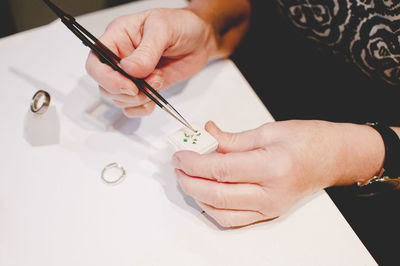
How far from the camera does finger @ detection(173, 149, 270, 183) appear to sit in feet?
1.83

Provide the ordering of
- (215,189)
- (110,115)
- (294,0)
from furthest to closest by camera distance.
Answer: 1. (294,0)
2. (110,115)
3. (215,189)

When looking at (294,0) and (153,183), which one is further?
(294,0)

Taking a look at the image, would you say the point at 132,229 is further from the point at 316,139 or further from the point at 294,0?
the point at 294,0

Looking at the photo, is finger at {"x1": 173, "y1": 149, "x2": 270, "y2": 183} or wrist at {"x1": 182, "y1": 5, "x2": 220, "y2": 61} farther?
wrist at {"x1": 182, "y1": 5, "x2": 220, "y2": 61}

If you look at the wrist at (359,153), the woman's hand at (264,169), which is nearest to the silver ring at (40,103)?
the woman's hand at (264,169)

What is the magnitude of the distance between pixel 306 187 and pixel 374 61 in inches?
17.8

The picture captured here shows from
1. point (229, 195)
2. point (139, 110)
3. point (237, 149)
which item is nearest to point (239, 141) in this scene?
point (237, 149)

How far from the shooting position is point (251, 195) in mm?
566

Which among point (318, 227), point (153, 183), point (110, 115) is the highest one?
point (110, 115)

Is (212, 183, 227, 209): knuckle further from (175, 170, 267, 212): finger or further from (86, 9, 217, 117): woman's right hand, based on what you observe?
(86, 9, 217, 117): woman's right hand

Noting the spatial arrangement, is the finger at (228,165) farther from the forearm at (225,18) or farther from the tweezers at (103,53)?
the forearm at (225,18)

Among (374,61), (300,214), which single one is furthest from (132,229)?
(374,61)

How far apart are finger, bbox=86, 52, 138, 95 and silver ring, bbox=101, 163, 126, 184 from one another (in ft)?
0.56

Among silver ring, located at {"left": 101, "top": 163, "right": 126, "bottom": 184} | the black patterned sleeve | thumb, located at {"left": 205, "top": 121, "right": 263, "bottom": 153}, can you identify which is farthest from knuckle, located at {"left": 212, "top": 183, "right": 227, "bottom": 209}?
the black patterned sleeve
